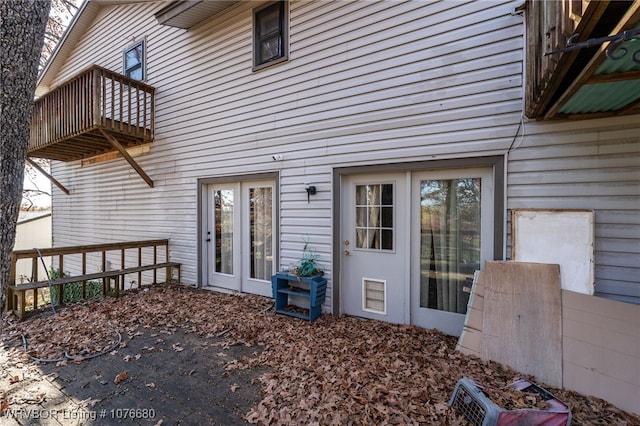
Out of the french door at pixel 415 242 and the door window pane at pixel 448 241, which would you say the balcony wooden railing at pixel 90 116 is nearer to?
the french door at pixel 415 242

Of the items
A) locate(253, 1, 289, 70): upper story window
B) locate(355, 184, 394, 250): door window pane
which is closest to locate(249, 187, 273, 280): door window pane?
locate(355, 184, 394, 250): door window pane

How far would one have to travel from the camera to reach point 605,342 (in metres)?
2.38

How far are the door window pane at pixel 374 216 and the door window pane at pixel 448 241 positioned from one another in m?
0.42

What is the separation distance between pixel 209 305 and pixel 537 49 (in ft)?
16.9

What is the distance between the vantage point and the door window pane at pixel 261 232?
16.4 ft

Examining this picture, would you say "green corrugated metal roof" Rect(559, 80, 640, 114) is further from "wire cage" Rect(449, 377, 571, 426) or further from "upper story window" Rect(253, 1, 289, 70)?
"upper story window" Rect(253, 1, 289, 70)

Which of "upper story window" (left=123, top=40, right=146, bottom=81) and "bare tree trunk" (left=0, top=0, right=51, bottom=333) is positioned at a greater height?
"upper story window" (left=123, top=40, right=146, bottom=81)

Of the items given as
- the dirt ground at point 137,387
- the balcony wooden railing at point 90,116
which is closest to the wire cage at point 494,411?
the dirt ground at point 137,387

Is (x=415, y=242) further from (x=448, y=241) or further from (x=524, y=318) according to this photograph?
(x=524, y=318)

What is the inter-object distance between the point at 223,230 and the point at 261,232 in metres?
1.03

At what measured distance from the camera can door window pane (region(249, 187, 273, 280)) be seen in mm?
5000

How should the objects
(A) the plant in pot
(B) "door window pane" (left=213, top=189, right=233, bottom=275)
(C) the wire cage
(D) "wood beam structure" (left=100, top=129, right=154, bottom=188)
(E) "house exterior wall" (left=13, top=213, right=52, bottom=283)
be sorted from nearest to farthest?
(C) the wire cage < (A) the plant in pot < (B) "door window pane" (left=213, top=189, right=233, bottom=275) < (D) "wood beam structure" (left=100, top=129, right=154, bottom=188) < (E) "house exterior wall" (left=13, top=213, right=52, bottom=283)

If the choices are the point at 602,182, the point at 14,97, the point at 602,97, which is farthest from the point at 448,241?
the point at 14,97

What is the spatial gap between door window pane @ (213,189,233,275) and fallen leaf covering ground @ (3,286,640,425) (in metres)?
0.84
